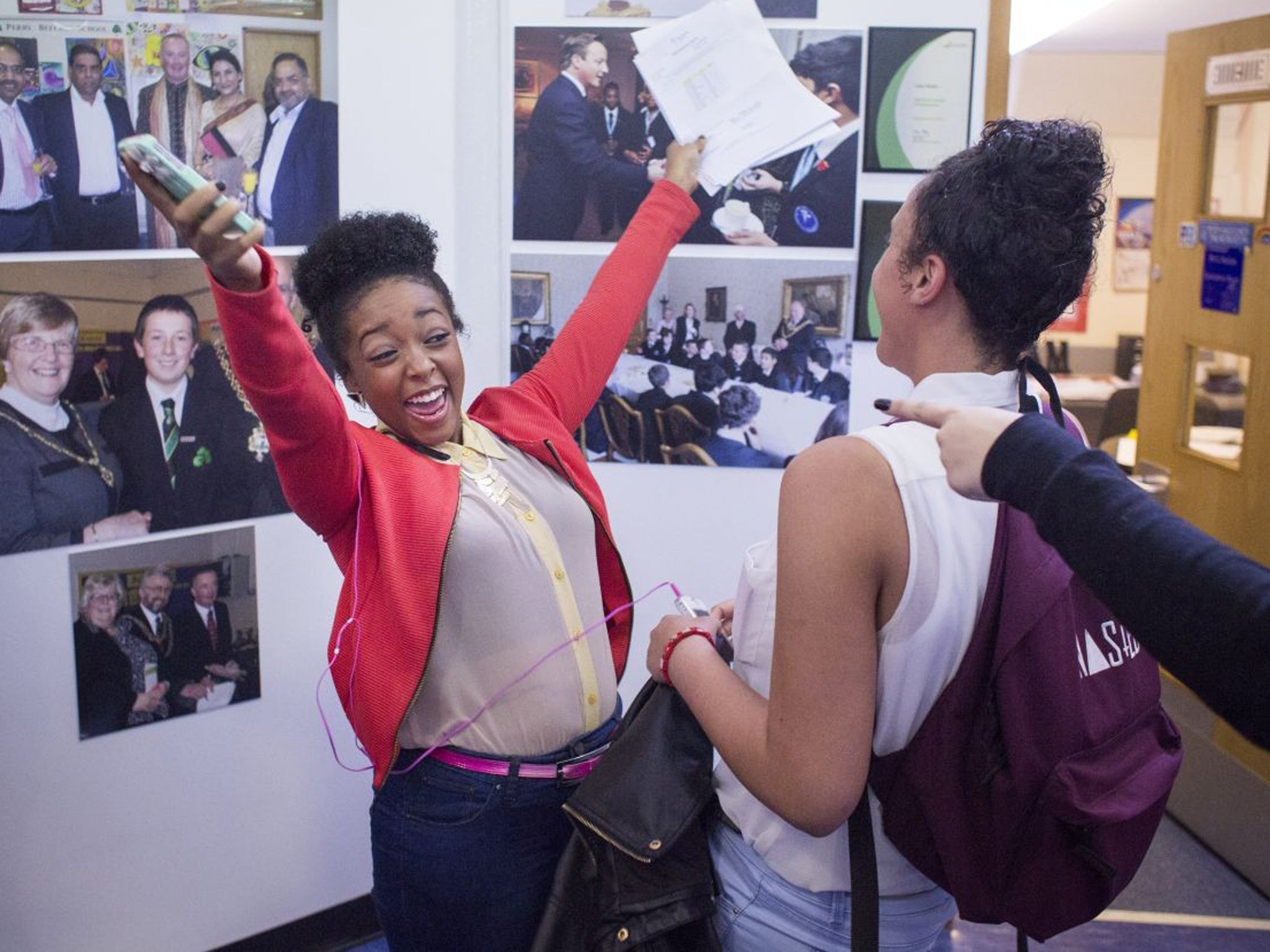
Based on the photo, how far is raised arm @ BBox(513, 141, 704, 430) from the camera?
2004 mm

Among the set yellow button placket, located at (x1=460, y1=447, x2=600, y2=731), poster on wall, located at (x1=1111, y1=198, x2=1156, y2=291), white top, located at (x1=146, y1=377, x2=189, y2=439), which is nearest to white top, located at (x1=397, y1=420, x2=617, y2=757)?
yellow button placket, located at (x1=460, y1=447, x2=600, y2=731)

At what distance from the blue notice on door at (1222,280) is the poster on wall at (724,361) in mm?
1685

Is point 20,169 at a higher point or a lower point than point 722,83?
lower

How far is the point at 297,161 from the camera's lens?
2.44 meters

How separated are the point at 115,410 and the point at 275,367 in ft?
3.49

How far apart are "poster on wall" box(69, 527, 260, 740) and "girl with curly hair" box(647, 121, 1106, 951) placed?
1.51 meters

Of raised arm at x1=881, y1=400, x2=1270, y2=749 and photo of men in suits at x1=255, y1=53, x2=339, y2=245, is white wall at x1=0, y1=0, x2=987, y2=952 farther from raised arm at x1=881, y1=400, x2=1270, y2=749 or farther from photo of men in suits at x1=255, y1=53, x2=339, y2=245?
raised arm at x1=881, y1=400, x2=1270, y2=749

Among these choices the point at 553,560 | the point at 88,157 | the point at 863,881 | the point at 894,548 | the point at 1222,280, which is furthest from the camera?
the point at 1222,280

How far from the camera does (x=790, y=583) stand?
1093 millimetres

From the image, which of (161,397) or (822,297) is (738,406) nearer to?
(822,297)

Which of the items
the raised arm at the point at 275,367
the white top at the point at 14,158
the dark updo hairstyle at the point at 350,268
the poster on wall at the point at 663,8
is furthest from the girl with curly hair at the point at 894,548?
the white top at the point at 14,158

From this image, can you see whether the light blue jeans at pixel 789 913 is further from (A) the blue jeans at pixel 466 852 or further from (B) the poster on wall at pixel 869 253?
(B) the poster on wall at pixel 869 253

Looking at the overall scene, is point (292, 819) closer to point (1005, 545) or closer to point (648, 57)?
point (648, 57)

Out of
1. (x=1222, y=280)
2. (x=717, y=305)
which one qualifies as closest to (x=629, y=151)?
(x=717, y=305)
